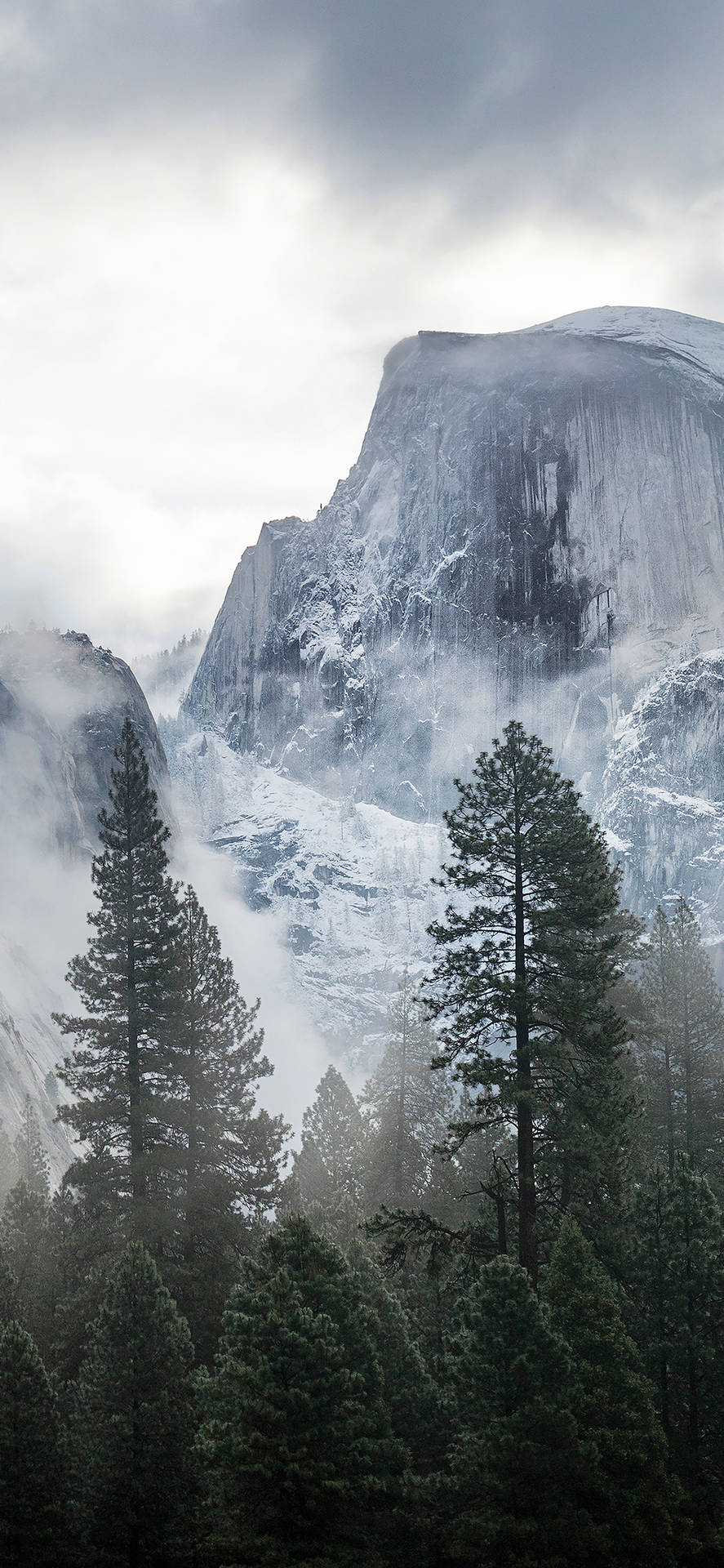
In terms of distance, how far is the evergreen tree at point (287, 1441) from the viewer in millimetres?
16141

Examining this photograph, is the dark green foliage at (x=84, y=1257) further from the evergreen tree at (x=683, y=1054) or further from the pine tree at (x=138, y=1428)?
the evergreen tree at (x=683, y=1054)

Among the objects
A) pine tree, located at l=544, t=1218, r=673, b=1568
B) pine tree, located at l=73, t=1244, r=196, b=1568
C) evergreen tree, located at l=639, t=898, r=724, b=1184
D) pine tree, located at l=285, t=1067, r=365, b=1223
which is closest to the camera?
pine tree, located at l=544, t=1218, r=673, b=1568

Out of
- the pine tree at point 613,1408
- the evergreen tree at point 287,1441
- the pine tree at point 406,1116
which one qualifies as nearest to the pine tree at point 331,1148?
the pine tree at point 406,1116

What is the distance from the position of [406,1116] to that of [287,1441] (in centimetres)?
2063

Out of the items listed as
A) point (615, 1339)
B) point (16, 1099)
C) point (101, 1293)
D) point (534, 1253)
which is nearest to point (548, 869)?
point (534, 1253)

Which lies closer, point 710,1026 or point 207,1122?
point 207,1122

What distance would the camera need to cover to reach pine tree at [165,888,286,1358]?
77.0ft

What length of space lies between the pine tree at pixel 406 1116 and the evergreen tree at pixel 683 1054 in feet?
20.7

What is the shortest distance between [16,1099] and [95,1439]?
153 ft

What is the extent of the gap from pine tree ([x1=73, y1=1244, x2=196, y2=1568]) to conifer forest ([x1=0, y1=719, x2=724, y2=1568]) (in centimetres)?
5

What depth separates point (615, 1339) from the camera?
61.0 feet

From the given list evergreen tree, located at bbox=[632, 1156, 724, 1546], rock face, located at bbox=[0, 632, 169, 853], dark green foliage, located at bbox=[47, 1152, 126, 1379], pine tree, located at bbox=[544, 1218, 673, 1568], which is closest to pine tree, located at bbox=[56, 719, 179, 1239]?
dark green foliage, located at bbox=[47, 1152, 126, 1379]

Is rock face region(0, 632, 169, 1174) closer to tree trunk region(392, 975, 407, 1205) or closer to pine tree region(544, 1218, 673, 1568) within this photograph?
tree trunk region(392, 975, 407, 1205)

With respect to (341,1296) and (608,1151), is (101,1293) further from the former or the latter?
(608,1151)
